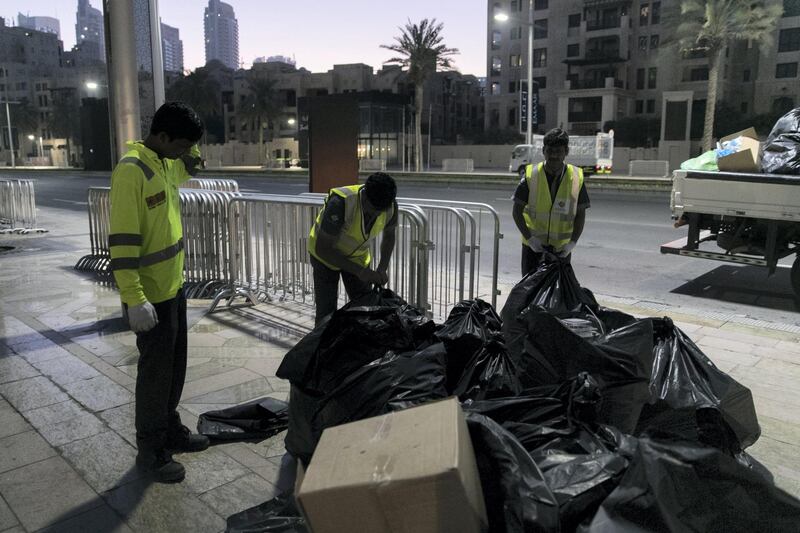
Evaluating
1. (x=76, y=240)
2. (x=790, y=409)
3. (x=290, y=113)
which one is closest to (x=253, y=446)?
(x=790, y=409)

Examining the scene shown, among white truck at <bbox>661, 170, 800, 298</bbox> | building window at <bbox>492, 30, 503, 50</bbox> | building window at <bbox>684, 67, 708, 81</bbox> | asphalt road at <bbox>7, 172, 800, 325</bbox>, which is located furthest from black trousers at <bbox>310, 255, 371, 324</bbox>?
building window at <bbox>492, 30, 503, 50</bbox>

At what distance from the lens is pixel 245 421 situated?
3.87 m

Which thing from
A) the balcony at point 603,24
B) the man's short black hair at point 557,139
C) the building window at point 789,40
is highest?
the balcony at point 603,24

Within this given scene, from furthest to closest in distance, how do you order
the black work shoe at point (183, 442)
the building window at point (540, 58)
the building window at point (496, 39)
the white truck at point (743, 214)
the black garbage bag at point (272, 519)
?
the building window at point (496, 39)
the building window at point (540, 58)
the white truck at point (743, 214)
the black work shoe at point (183, 442)
the black garbage bag at point (272, 519)

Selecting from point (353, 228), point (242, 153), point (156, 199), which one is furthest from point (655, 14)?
point (156, 199)

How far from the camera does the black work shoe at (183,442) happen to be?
354 cm

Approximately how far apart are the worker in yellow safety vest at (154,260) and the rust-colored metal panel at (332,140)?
3.96 meters

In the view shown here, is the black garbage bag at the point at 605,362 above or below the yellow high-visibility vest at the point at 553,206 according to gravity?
below

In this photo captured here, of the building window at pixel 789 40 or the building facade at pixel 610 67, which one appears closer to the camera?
the building window at pixel 789 40

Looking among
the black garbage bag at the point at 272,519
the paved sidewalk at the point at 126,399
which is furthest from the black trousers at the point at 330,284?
the black garbage bag at the point at 272,519

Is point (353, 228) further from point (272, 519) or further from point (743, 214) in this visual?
point (743, 214)

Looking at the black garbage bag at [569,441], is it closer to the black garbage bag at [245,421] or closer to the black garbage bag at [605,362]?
the black garbage bag at [605,362]

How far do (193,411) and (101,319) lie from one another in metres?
2.86

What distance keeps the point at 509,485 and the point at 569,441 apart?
15.6 inches
